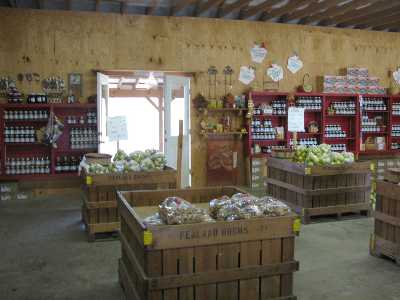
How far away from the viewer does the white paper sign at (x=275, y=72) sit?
9.62 m

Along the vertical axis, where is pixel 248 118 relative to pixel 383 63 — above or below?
below

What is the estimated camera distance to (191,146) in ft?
30.3

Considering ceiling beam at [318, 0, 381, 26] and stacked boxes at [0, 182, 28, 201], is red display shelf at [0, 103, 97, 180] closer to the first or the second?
stacked boxes at [0, 182, 28, 201]

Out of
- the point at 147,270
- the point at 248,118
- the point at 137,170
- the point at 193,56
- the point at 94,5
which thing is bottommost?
the point at 147,270

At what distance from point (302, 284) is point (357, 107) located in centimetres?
687

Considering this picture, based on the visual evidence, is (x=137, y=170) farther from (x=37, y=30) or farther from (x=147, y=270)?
(x=37, y=30)

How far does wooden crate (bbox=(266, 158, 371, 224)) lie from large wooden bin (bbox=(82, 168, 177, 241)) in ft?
6.38

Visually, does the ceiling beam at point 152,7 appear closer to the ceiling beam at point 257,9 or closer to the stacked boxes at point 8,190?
the ceiling beam at point 257,9

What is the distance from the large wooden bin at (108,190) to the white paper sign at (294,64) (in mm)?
5298

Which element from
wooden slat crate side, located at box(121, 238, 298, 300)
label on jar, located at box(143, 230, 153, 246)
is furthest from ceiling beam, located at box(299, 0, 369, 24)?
label on jar, located at box(143, 230, 153, 246)

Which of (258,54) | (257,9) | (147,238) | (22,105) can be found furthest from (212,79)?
(147,238)

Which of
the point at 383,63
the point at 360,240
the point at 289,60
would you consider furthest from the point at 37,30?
the point at 383,63

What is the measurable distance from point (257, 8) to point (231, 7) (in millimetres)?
538

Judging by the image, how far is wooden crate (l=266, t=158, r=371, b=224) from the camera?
6.19 metres
